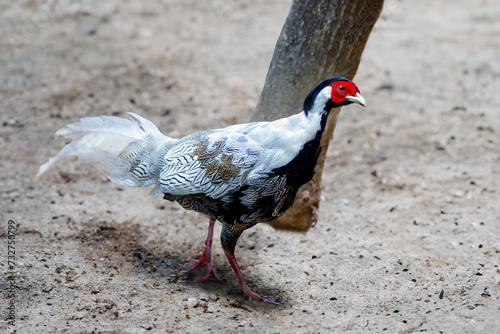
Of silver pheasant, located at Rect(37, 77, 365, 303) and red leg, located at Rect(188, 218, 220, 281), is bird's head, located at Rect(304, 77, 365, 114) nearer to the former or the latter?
silver pheasant, located at Rect(37, 77, 365, 303)

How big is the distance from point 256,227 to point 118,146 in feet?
4.37

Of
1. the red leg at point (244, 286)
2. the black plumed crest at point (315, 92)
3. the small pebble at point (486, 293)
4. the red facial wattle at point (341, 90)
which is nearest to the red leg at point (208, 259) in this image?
the red leg at point (244, 286)

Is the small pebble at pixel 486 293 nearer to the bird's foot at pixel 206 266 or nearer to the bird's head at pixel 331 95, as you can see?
the bird's head at pixel 331 95

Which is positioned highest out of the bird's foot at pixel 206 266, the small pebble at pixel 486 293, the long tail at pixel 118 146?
the long tail at pixel 118 146

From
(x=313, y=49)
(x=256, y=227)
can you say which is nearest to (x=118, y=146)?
(x=256, y=227)

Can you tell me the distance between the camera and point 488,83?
660 centimetres

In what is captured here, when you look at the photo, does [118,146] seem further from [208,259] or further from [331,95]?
[331,95]

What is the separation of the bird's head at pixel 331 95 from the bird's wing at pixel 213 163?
399 millimetres

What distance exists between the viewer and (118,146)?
3576 millimetres

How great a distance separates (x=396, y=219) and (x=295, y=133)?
1762mm

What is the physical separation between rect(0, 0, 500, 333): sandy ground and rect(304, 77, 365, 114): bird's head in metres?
1.28

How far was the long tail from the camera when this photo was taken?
3.54m

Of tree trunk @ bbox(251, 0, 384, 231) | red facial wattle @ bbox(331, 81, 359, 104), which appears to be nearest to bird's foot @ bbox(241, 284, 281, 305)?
tree trunk @ bbox(251, 0, 384, 231)

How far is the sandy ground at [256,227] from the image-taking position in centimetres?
334
